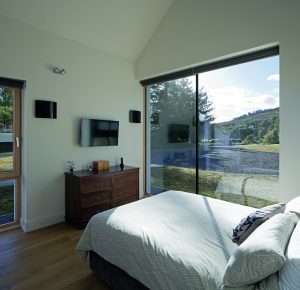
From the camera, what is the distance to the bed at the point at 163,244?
131 centimetres

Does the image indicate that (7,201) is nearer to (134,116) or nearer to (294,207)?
(134,116)

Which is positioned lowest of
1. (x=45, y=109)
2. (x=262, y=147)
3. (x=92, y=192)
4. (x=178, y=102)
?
(x=92, y=192)

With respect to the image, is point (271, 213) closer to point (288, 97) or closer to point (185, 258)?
point (185, 258)

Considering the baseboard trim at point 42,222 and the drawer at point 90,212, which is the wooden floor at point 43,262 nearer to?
the baseboard trim at point 42,222

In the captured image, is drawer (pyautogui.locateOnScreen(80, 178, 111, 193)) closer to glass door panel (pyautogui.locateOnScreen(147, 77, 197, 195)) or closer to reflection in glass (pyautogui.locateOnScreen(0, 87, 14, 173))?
reflection in glass (pyautogui.locateOnScreen(0, 87, 14, 173))

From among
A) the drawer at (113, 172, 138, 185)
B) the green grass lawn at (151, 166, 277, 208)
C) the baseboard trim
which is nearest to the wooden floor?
the baseboard trim

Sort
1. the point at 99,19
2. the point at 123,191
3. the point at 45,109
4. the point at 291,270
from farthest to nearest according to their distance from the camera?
the point at 123,191 → the point at 99,19 → the point at 45,109 → the point at 291,270

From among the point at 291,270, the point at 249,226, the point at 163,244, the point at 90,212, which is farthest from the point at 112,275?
the point at 90,212

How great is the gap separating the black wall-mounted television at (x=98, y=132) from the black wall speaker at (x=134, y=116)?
1.41 feet

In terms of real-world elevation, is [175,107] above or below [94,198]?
above

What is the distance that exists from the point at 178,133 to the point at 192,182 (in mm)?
928

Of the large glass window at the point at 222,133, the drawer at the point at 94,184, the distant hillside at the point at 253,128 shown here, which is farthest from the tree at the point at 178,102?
the drawer at the point at 94,184

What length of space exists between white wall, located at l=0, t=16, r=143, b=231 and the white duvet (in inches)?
60.0

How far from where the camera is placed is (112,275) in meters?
1.81
